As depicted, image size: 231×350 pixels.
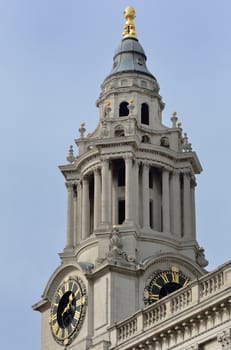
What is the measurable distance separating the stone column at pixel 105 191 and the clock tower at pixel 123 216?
52 mm

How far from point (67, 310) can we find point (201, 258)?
8157mm

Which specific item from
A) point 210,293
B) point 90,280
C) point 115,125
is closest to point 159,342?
point 210,293

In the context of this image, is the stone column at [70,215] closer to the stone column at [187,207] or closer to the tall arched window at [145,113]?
the tall arched window at [145,113]

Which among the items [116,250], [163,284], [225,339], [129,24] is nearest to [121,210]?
[116,250]

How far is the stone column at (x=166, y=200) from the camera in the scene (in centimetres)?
6050

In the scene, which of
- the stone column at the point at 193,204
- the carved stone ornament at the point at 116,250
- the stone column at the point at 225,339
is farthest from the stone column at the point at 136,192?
the stone column at the point at 225,339

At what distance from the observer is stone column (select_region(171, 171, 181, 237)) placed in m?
61.1

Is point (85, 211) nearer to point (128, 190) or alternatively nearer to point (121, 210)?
point (121, 210)

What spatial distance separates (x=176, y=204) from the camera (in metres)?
61.5

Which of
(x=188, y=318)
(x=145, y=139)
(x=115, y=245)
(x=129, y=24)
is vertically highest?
(x=129, y=24)

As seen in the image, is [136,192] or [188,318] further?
[136,192]

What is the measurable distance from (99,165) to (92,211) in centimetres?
276

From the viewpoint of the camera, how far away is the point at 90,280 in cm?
5653

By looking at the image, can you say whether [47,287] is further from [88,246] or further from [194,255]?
[194,255]
